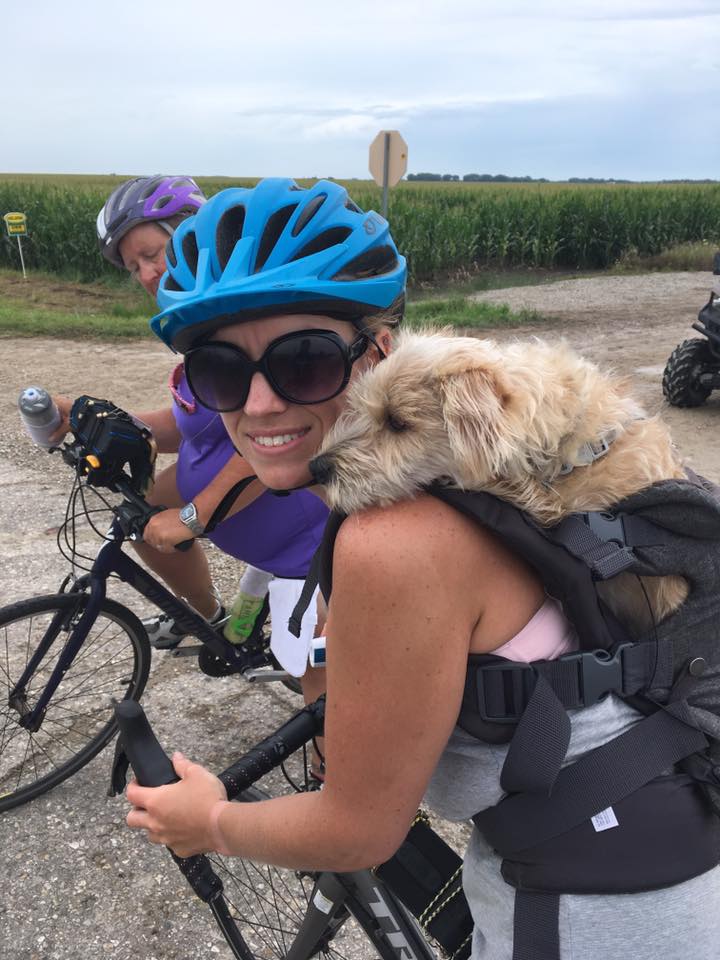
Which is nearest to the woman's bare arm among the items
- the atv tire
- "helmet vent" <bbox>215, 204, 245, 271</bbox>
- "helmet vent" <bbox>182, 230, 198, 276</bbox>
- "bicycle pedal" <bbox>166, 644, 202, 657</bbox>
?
"helmet vent" <bbox>215, 204, 245, 271</bbox>

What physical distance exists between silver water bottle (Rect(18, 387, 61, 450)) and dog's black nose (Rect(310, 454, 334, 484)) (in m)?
1.77

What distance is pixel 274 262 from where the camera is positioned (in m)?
1.46

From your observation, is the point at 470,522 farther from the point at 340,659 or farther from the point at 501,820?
the point at 501,820

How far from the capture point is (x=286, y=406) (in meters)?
1.45

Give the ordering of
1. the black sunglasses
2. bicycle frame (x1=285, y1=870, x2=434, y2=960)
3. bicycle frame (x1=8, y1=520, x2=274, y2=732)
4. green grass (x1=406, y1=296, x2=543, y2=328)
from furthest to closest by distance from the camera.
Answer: green grass (x1=406, y1=296, x2=543, y2=328)
bicycle frame (x1=8, y1=520, x2=274, y2=732)
bicycle frame (x1=285, y1=870, x2=434, y2=960)
the black sunglasses

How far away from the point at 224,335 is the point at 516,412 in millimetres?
693

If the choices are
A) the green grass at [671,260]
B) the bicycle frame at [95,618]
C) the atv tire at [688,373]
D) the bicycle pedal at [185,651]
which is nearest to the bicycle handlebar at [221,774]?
the bicycle frame at [95,618]

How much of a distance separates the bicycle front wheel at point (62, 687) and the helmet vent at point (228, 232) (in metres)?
1.61

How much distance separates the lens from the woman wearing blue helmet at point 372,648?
3.08ft

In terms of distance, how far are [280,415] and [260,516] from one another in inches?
39.5

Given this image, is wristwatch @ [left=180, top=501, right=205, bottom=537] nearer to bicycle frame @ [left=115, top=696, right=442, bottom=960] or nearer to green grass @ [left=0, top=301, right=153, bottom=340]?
bicycle frame @ [left=115, top=696, right=442, bottom=960]

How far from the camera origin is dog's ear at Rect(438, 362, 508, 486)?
3.20 feet

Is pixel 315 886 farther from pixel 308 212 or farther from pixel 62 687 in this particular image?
pixel 62 687

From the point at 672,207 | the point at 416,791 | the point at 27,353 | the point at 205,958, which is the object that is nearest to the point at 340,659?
the point at 416,791
